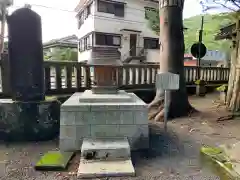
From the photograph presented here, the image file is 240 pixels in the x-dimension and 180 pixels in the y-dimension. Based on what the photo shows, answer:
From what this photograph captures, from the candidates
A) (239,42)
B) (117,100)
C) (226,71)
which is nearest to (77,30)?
(226,71)

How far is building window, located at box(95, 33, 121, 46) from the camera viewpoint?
53.4 feet

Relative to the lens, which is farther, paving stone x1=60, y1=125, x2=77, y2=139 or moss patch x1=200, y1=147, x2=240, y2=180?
paving stone x1=60, y1=125, x2=77, y2=139

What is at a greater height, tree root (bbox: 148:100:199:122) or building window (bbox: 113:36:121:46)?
building window (bbox: 113:36:121:46)

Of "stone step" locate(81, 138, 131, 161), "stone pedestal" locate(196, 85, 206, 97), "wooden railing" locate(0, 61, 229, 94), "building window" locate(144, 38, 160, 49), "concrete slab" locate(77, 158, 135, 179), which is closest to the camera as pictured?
"concrete slab" locate(77, 158, 135, 179)

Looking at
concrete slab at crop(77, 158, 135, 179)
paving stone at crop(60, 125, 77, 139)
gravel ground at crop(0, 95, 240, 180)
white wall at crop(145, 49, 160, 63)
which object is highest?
white wall at crop(145, 49, 160, 63)

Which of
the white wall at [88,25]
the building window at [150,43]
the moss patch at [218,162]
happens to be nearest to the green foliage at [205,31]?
the building window at [150,43]

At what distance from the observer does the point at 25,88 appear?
4031mm

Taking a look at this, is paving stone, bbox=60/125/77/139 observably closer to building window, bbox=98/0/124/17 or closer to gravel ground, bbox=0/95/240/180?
gravel ground, bbox=0/95/240/180

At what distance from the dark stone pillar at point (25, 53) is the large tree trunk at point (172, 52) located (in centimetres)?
296

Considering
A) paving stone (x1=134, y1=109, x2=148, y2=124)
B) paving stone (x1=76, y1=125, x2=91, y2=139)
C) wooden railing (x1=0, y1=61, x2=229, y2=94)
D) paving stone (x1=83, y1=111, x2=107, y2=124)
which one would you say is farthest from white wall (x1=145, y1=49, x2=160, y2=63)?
paving stone (x1=76, y1=125, x2=91, y2=139)

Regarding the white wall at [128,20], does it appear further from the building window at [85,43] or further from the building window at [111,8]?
the building window at [85,43]

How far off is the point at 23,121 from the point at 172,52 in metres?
3.97

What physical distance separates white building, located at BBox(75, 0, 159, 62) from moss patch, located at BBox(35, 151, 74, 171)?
12.8 metres

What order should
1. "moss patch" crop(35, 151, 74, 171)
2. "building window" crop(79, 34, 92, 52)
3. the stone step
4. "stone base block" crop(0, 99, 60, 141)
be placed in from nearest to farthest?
"moss patch" crop(35, 151, 74, 171)
the stone step
"stone base block" crop(0, 99, 60, 141)
"building window" crop(79, 34, 92, 52)
